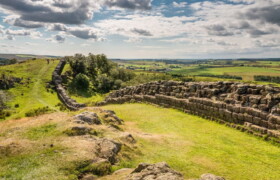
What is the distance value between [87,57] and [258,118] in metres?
108

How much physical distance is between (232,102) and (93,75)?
284 ft

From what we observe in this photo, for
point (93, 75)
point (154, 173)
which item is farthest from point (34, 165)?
point (93, 75)

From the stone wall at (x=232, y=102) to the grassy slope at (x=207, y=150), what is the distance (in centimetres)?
132

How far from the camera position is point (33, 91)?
212 ft

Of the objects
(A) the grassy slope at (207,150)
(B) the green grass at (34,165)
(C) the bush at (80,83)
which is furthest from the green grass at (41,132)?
(C) the bush at (80,83)

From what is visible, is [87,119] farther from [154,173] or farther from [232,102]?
[232,102]

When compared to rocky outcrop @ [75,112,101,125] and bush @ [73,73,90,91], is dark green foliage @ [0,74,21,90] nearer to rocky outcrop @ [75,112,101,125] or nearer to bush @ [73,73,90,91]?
bush @ [73,73,90,91]

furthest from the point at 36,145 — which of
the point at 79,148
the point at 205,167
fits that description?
the point at 205,167

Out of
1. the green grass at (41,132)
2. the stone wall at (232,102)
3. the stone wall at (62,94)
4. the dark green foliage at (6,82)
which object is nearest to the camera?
the green grass at (41,132)

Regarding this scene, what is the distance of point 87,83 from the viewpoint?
83.1m

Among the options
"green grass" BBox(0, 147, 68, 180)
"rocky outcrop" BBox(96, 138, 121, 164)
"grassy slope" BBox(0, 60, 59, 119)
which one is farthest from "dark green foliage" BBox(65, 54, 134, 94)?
"green grass" BBox(0, 147, 68, 180)

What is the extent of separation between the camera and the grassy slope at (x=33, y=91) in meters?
50.5

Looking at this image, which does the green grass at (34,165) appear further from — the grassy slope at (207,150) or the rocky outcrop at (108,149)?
the grassy slope at (207,150)

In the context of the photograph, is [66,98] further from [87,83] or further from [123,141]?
[123,141]
